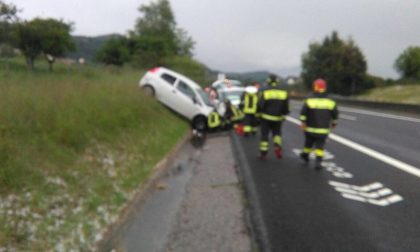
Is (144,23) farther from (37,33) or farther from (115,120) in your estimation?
(115,120)

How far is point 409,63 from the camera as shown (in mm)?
107062

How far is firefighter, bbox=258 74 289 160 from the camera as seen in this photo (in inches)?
464

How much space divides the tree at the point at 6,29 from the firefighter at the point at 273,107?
7.76 meters

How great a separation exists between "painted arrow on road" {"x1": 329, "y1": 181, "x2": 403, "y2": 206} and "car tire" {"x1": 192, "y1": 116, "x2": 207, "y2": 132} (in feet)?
36.8

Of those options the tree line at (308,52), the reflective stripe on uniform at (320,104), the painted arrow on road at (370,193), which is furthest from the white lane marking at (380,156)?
the tree line at (308,52)

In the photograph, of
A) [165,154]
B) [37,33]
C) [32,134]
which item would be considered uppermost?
[37,33]

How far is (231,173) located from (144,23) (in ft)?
293

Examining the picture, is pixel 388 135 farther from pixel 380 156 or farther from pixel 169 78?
pixel 169 78

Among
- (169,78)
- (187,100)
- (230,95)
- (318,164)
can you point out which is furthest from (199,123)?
(318,164)

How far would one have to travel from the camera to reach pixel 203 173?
1177 centimetres

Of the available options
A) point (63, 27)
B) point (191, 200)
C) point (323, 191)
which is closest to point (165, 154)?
point (191, 200)

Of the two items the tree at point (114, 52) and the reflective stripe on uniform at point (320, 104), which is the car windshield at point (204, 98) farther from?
the tree at point (114, 52)

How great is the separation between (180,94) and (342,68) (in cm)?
7185

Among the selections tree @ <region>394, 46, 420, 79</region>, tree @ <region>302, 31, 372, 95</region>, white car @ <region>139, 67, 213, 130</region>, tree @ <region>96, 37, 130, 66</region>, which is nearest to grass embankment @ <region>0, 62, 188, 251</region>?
white car @ <region>139, 67, 213, 130</region>
